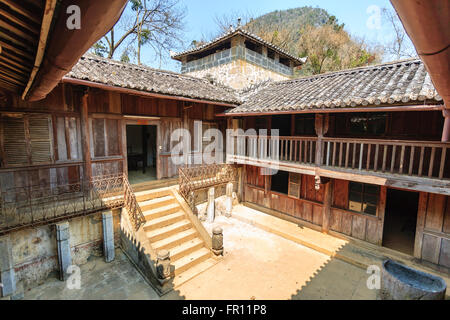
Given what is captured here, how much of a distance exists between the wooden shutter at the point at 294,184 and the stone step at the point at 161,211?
4.72m

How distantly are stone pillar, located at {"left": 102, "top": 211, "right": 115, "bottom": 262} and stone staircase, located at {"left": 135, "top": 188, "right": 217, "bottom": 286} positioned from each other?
98cm

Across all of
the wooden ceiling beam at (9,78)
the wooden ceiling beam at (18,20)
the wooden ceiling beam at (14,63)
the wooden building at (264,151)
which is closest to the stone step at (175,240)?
the wooden building at (264,151)

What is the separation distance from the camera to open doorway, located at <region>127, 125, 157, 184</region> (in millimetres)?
10820

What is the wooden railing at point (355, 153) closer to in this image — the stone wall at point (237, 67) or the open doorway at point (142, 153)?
the open doorway at point (142, 153)

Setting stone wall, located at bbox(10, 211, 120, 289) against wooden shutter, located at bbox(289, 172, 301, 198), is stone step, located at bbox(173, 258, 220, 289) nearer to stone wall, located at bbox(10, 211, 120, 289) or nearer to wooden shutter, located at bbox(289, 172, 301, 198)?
stone wall, located at bbox(10, 211, 120, 289)

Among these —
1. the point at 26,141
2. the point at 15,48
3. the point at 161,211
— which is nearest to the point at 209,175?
the point at 161,211

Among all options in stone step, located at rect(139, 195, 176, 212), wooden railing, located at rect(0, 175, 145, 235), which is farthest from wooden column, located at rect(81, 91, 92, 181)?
stone step, located at rect(139, 195, 176, 212)

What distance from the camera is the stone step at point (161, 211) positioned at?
23.3ft

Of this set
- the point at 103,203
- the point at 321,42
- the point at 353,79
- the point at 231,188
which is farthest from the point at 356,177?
the point at 321,42

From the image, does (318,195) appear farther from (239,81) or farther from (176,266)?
(239,81)

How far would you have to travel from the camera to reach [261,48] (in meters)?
13.9

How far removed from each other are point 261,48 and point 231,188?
938cm

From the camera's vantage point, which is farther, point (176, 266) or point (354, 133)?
point (354, 133)

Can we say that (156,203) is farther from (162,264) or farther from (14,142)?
(14,142)
